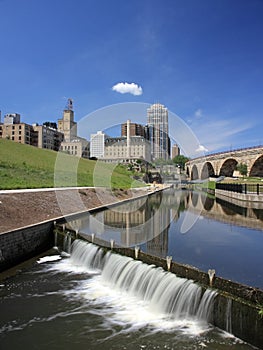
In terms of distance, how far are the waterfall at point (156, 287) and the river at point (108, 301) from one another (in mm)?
69

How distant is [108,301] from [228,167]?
316ft

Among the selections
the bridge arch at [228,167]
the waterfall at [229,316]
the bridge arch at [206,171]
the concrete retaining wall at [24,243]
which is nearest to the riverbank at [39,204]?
the concrete retaining wall at [24,243]

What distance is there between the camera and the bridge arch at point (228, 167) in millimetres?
93306

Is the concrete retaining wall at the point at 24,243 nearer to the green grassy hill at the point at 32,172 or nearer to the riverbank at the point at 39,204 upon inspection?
the riverbank at the point at 39,204

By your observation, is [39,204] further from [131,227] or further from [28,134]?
[28,134]

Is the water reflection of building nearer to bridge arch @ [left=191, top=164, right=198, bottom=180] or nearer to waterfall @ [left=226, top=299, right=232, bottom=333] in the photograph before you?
waterfall @ [left=226, top=299, right=232, bottom=333]

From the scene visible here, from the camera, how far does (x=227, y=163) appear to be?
95.1m

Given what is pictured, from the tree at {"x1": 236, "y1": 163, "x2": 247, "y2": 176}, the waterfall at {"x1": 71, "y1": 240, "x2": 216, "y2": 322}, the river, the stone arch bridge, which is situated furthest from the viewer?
the tree at {"x1": 236, "y1": 163, "x2": 247, "y2": 176}

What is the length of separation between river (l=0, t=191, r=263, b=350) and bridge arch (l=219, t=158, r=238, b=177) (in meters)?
79.8

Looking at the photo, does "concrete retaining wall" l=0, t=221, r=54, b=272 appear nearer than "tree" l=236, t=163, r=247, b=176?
Yes

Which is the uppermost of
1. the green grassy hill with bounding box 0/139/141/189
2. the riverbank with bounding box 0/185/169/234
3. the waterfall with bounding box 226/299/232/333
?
the green grassy hill with bounding box 0/139/141/189

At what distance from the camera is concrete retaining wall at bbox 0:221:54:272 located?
13.0 meters

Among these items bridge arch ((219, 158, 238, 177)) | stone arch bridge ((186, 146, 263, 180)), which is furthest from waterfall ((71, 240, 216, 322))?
bridge arch ((219, 158, 238, 177))

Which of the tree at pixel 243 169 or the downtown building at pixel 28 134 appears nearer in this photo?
the tree at pixel 243 169
